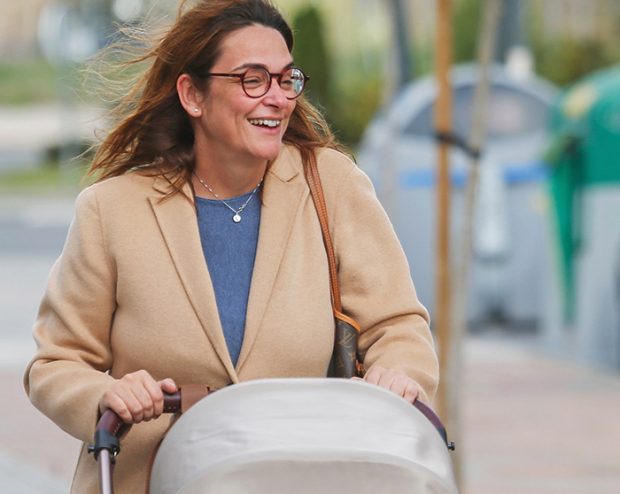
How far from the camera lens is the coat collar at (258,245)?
326 cm

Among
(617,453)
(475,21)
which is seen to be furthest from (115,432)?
(475,21)

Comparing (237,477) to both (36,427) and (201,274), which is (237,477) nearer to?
(201,274)

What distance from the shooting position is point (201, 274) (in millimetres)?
3285

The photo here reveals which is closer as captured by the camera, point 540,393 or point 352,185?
point 352,185

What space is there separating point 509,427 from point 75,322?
5.99 m

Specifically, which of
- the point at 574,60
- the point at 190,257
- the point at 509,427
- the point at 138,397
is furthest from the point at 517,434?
the point at 574,60

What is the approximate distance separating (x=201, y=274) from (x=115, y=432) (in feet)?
1.27

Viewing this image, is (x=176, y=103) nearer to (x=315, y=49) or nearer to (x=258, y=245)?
(x=258, y=245)

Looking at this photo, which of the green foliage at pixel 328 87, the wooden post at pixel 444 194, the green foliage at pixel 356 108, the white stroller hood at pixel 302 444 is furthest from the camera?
the green foliage at pixel 328 87

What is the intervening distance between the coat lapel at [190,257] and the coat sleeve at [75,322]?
5.2 inches

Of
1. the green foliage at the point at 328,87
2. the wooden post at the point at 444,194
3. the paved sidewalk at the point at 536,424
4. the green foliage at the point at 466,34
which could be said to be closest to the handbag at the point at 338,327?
the wooden post at the point at 444,194

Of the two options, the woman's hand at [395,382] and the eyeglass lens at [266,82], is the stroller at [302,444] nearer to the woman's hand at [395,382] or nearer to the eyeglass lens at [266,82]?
the woman's hand at [395,382]

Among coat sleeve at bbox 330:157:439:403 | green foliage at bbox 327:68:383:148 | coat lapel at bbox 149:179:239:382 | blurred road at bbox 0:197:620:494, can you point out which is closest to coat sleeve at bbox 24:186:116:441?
coat lapel at bbox 149:179:239:382

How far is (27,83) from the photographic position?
60.2 meters
